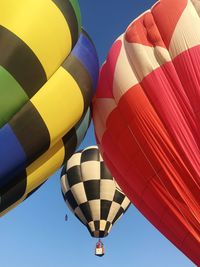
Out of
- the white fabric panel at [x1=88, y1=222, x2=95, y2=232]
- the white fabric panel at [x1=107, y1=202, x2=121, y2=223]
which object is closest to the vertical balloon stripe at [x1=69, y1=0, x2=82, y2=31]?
the white fabric panel at [x1=107, y1=202, x2=121, y2=223]

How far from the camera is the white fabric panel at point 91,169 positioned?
12.2 m

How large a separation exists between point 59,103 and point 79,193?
21.2 ft

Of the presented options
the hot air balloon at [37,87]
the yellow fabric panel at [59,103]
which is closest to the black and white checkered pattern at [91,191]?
the hot air balloon at [37,87]

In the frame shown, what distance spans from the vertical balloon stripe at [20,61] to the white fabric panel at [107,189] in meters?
6.82

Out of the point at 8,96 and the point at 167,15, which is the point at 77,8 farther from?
the point at 8,96

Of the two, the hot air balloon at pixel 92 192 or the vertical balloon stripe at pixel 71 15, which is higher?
the vertical balloon stripe at pixel 71 15

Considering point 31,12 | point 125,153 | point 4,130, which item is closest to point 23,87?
point 4,130

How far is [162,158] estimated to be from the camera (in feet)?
21.5

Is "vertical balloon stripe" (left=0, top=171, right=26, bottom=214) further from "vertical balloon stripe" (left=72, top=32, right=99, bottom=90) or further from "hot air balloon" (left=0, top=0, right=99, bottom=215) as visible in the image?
"vertical balloon stripe" (left=72, top=32, right=99, bottom=90)

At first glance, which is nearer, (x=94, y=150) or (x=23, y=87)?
(x=23, y=87)

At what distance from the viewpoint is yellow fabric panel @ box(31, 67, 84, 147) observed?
600 centimetres

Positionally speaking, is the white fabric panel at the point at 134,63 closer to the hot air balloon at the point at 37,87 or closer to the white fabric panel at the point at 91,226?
the hot air balloon at the point at 37,87

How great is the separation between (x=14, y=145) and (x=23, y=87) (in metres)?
0.67

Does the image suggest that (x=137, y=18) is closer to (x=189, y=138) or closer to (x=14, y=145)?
(x=189, y=138)
